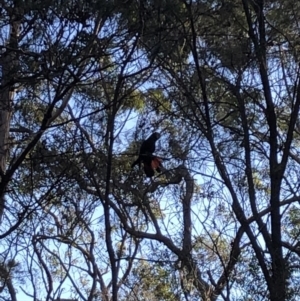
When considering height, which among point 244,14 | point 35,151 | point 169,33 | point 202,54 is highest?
point 244,14

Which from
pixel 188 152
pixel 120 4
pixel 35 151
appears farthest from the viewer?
pixel 188 152

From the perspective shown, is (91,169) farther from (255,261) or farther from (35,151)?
(255,261)

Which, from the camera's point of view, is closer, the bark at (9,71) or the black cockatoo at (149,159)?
the bark at (9,71)

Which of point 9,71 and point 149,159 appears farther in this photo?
point 149,159

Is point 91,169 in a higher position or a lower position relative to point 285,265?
higher

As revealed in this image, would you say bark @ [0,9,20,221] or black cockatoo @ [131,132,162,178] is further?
black cockatoo @ [131,132,162,178]

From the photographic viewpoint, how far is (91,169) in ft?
24.4

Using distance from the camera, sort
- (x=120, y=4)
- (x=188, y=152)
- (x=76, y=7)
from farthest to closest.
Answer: (x=188, y=152) < (x=120, y=4) < (x=76, y=7)

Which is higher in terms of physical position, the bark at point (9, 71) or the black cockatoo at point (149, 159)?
the black cockatoo at point (149, 159)

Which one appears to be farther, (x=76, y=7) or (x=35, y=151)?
(x=35, y=151)

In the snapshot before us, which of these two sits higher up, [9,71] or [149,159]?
[149,159]

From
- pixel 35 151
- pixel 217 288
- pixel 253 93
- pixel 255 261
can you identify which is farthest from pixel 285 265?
pixel 35 151

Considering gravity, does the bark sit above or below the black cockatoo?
below

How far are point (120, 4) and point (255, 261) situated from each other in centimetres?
259
